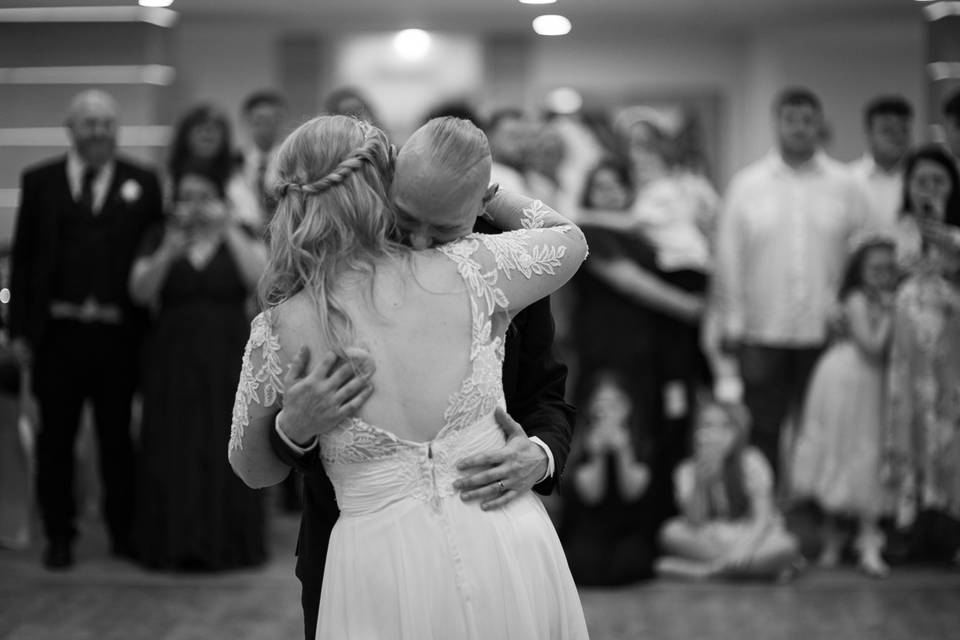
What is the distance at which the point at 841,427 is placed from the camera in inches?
190

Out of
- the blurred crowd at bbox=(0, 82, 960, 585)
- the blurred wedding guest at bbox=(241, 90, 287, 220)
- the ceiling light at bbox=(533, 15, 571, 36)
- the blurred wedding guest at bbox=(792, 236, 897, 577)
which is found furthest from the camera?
the ceiling light at bbox=(533, 15, 571, 36)

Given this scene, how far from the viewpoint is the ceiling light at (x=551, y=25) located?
9.51m

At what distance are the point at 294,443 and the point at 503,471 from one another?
309mm

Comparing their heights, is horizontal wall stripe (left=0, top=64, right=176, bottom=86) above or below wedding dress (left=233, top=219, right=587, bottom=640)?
above

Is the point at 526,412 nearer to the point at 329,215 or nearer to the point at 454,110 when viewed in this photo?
the point at 329,215

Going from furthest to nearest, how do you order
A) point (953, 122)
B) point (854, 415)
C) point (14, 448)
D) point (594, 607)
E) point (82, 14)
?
point (82, 14), point (14, 448), point (953, 122), point (854, 415), point (594, 607)

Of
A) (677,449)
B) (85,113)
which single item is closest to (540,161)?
(677,449)

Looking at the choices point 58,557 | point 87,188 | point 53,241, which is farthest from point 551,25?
point 58,557

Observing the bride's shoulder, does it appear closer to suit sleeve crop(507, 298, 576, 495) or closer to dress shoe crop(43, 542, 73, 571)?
suit sleeve crop(507, 298, 576, 495)

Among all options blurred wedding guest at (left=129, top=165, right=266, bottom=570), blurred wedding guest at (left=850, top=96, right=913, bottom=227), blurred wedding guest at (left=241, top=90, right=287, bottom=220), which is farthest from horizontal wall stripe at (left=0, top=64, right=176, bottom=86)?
blurred wedding guest at (left=850, top=96, right=913, bottom=227)

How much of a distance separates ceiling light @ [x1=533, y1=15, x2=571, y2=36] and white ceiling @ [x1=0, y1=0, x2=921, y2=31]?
10 cm

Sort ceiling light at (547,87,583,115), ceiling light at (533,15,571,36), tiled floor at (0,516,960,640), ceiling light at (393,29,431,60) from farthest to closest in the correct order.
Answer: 1. ceiling light at (547,87,583,115)
2. ceiling light at (393,29,431,60)
3. ceiling light at (533,15,571,36)
4. tiled floor at (0,516,960,640)

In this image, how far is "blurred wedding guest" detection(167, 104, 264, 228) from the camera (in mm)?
4805

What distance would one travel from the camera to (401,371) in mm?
1784
